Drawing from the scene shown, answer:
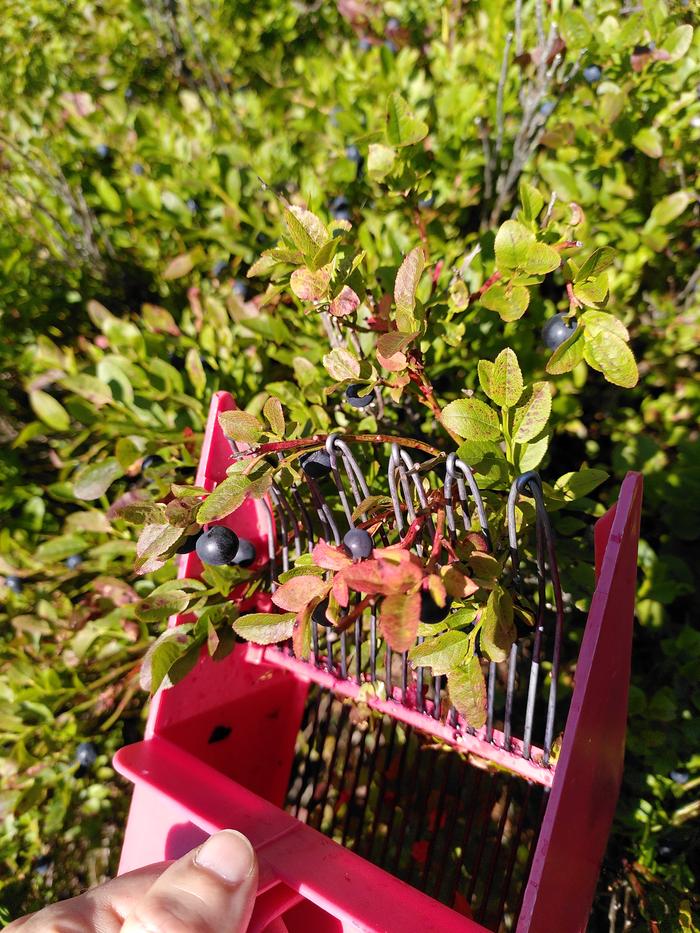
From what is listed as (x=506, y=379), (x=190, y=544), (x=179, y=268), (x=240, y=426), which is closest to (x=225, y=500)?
(x=240, y=426)

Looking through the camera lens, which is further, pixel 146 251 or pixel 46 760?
pixel 146 251

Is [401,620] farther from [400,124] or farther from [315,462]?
[400,124]

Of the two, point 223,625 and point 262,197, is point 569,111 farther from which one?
point 223,625

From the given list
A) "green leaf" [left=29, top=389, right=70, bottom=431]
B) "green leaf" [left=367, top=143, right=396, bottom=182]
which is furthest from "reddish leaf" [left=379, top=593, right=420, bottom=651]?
"green leaf" [left=29, top=389, right=70, bottom=431]

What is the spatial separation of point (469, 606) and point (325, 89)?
1506mm

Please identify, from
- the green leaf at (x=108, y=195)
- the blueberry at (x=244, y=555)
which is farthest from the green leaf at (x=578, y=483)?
the green leaf at (x=108, y=195)

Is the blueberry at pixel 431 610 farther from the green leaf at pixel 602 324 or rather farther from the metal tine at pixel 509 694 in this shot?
the green leaf at pixel 602 324

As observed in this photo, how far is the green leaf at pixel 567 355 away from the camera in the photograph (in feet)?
2.31

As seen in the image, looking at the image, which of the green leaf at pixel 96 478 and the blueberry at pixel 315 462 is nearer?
the blueberry at pixel 315 462

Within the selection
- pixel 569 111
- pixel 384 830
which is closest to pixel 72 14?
pixel 569 111

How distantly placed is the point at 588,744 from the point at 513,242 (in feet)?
1.98

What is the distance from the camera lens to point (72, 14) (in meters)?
2.58

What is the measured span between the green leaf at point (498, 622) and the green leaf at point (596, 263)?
362 mm

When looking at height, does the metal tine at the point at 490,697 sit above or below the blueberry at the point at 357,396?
below
